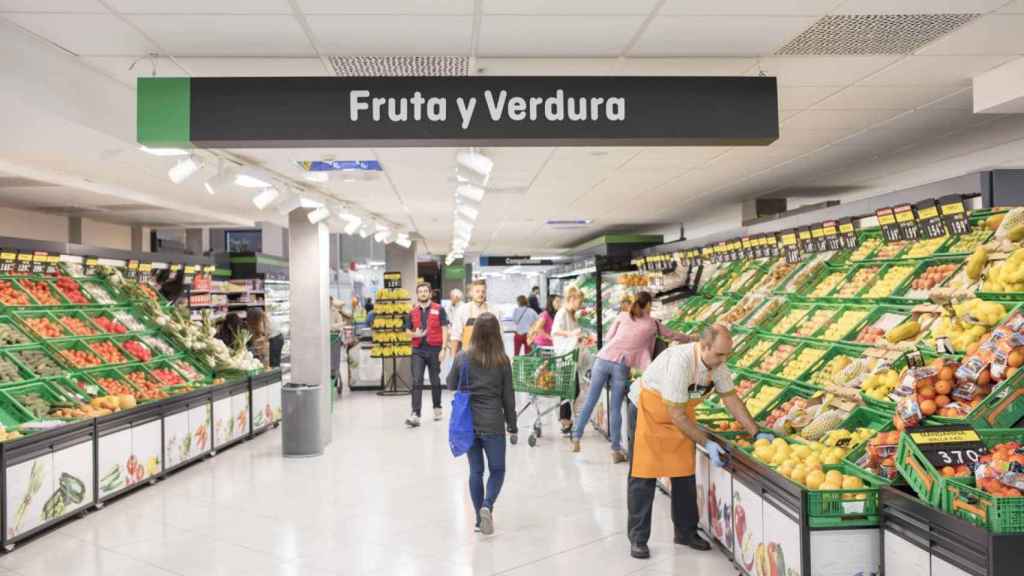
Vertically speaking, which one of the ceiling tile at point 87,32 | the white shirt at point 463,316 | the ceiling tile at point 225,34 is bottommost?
the white shirt at point 463,316

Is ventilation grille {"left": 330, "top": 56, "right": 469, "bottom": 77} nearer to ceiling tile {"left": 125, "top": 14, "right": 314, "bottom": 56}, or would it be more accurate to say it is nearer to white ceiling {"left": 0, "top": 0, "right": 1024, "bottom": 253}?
white ceiling {"left": 0, "top": 0, "right": 1024, "bottom": 253}

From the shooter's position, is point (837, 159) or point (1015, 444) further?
point (837, 159)

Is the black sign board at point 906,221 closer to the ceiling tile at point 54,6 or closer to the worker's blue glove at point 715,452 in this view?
the worker's blue glove at point 715,452

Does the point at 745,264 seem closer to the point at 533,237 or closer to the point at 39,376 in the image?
the point at 39,376

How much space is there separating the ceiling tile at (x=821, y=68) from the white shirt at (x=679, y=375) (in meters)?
1.71

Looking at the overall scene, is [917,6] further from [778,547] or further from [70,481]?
[70,481]

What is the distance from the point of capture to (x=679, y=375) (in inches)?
186

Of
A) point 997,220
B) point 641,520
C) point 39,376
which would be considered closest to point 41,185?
point 39,376

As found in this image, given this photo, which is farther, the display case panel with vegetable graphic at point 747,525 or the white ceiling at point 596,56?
the display case panel with vegetable graphic at point 747,525

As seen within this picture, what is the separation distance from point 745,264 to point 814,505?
584 centimetres

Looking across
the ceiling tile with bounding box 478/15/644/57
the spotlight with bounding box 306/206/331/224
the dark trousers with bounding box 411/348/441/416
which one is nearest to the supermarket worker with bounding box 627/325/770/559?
the ceiling tile with bounding box 478/15/644/57

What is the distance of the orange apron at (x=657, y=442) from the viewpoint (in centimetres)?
500

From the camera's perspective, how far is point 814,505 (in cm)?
376

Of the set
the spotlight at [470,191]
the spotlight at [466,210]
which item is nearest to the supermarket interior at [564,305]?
the spotlight at [466,210]
